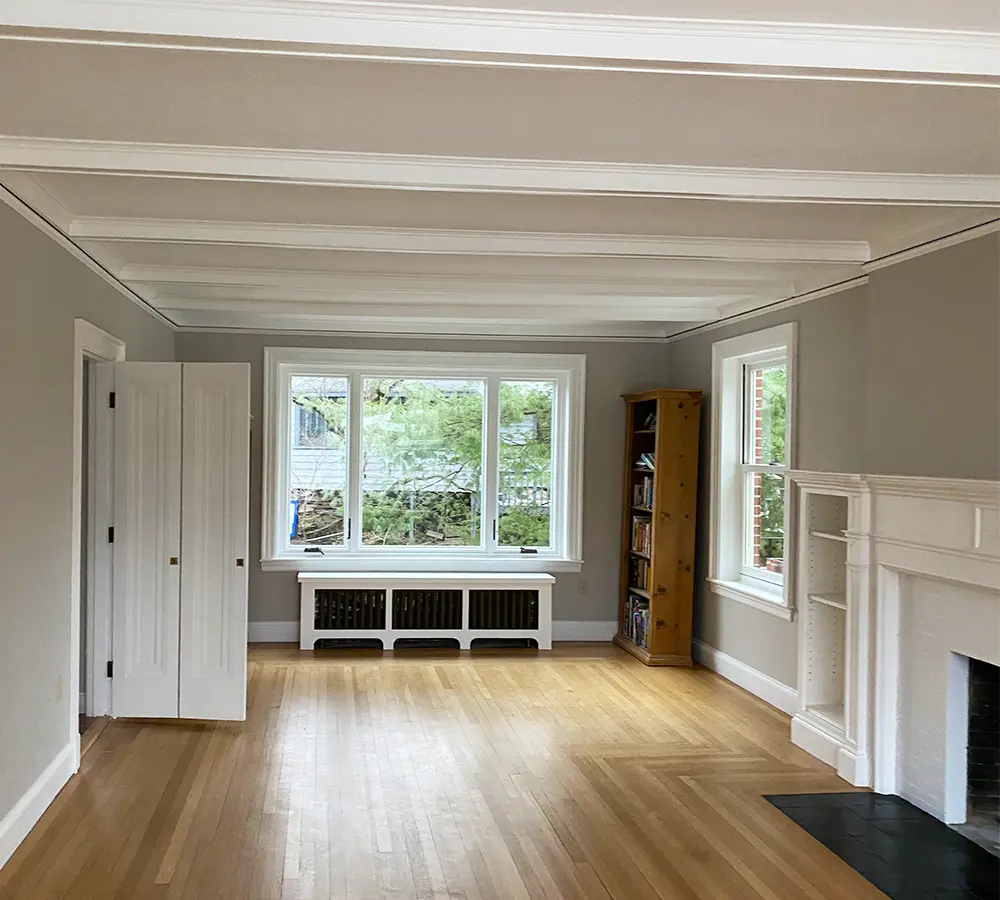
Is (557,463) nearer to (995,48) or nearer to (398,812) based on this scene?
(398,812)

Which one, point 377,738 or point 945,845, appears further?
point 377,738

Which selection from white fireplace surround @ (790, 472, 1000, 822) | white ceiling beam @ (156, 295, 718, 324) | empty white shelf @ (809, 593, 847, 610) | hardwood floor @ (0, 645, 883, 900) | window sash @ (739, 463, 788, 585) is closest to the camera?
hardwood floor @ (0, 645, 883, 900)

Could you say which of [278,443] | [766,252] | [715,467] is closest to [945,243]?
[766,252]

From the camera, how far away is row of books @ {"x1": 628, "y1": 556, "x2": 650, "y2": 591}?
26.4ft

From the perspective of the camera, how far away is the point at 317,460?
852 centimetres

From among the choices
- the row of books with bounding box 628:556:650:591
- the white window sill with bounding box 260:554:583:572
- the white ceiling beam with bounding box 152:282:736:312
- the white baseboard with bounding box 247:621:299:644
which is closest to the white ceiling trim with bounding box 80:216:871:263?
the white ceiling beam with bounding box 152:282:736:312

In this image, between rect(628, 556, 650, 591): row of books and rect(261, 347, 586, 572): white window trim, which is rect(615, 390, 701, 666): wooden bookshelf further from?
rect(261, 347, 586, 572): white window trim

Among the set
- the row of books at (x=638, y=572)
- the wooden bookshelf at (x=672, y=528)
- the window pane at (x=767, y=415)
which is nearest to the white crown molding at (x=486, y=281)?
the window pane at (x=767, y=415)

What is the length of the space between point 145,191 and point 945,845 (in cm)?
411

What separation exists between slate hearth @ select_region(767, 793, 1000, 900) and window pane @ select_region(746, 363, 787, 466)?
2.48 meters

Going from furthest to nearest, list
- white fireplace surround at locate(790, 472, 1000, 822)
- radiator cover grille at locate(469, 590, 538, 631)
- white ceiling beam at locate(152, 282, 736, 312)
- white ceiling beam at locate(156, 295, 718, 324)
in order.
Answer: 1. radiator cover grille at locate(469, 590, 538, 631)
2. white ceiling beam at locate(156, 295, 718, 324)
3. white ceiling beam at locate(152, 282, 736, 312)
4. white fireplace surround at locate(790, 472, 1000, 822)

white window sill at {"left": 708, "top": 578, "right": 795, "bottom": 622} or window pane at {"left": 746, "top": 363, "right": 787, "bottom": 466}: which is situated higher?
window pane at {"left": 746, "top": 363, "right": 787, "bottom": 466}

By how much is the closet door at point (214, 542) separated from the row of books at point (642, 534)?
3228 millimetres

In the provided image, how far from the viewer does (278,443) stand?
27.6 ft
